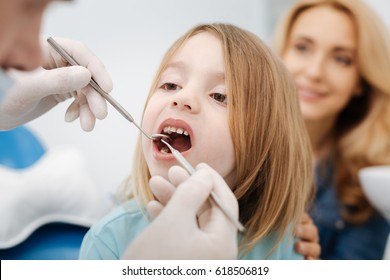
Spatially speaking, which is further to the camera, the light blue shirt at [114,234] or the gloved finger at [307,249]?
the gloved finger at [307,249]

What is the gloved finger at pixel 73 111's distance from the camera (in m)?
0.71

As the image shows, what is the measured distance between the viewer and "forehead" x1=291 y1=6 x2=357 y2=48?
47.0 inches

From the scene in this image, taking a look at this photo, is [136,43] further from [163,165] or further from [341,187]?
[341,187]

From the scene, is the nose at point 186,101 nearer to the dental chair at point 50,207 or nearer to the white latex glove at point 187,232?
the white latex glove at point 187,232

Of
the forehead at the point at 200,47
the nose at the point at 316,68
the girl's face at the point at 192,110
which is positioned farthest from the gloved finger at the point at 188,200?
the nose at the point at 316,68

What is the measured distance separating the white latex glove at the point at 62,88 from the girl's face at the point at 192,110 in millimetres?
85

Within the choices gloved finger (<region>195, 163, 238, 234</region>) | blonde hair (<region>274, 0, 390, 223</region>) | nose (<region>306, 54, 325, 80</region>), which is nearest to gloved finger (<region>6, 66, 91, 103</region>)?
gloved finger (<region>195, 163, 238, 234</region>)

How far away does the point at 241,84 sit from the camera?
71cm

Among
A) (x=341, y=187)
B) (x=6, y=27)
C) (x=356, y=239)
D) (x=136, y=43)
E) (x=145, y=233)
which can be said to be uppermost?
(x=6, y=27)

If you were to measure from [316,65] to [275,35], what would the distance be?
25 cm

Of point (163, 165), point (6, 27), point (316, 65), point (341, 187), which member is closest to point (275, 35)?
point (316, 65)

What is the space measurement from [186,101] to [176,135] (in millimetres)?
65

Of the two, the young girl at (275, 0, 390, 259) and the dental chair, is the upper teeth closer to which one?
the dental chair

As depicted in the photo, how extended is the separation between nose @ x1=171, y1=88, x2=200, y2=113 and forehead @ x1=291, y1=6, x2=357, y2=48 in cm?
65
